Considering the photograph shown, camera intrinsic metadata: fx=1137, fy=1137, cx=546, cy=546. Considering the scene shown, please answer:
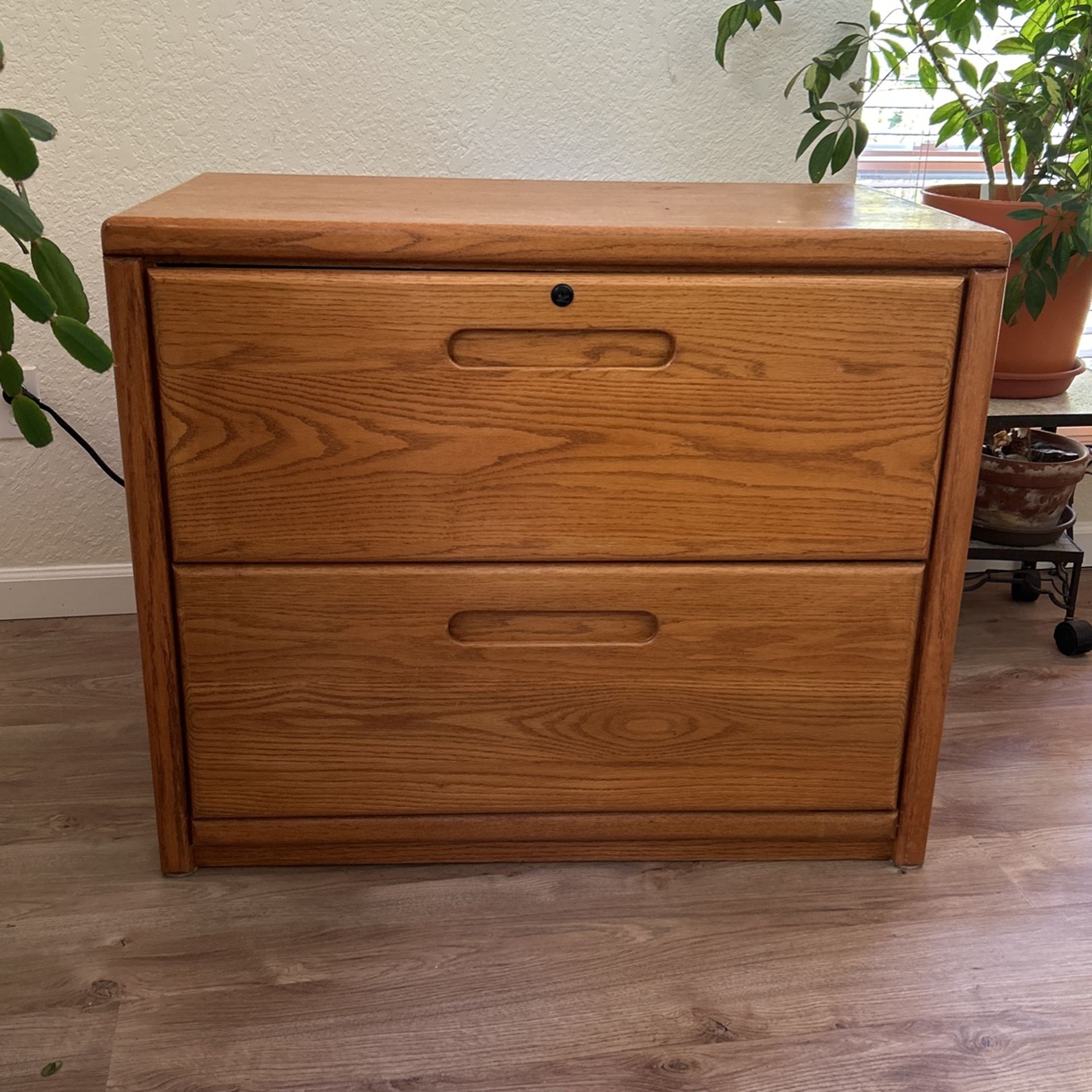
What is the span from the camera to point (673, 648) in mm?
923

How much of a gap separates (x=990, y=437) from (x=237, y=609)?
3.32ft

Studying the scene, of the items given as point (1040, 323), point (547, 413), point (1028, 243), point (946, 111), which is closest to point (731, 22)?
point (946, 111)

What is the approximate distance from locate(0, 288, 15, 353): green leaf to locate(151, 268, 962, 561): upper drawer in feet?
0.57

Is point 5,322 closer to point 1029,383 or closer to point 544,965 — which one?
point 544,965

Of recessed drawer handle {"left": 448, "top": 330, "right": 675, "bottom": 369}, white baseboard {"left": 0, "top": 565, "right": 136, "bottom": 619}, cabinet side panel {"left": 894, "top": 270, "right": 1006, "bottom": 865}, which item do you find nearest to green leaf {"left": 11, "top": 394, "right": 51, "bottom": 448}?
recessed drawer handle {"left": 448, "top": 330, "right": 675, "bottom": 369}

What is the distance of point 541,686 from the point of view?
93cm

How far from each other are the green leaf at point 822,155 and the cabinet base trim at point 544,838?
68 cm

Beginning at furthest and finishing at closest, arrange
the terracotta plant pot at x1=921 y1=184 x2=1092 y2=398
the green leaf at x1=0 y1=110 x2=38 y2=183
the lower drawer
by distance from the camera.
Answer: the terracotta plant pot at x1=921 y1=184 x2=1092 y2=398
the lower drawer
the green leaf at x1=0 y1=110 x2=38 y2=183

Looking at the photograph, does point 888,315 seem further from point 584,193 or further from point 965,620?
point 965,620

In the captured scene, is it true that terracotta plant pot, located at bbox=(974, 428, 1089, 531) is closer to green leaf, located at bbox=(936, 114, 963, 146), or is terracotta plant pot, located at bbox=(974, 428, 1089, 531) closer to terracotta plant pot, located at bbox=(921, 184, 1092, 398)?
terracotta plant pot, located at bbox=(921, 184, 1092, 398)

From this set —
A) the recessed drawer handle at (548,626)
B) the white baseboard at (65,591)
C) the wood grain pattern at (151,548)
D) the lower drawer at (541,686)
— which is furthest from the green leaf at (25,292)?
the white baseboard at (65,591)

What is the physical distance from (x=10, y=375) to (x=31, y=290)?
0.20 ft

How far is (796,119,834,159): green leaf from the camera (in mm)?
1240

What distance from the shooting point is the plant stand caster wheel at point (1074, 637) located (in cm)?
138
